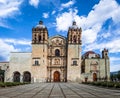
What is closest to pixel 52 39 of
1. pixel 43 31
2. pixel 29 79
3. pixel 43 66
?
pixel 43 31

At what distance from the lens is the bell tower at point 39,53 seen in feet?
175

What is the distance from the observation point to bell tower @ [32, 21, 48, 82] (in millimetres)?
53438

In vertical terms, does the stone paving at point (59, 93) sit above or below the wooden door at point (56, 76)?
below

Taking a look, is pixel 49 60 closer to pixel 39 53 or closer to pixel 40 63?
pixel 40 63

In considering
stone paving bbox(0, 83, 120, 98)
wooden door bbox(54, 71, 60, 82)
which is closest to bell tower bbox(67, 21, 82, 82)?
wooden door bbox(54, 71, 60, 82)

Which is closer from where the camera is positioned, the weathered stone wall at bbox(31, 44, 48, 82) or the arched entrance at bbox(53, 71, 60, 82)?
the weathered stone wall at bbox(31, 44, 48, 82)

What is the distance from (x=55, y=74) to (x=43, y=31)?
1030 centimetres

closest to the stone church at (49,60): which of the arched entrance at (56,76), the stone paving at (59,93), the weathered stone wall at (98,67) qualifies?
the arched entrance at (56,76)

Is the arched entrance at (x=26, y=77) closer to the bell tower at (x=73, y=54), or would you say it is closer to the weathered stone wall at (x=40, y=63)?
the weathered stone wall at (x=40, y=63)

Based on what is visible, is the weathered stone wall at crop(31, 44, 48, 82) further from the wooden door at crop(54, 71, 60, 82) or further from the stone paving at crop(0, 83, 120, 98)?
the stone paving at crop(0, 83, 120, 98)

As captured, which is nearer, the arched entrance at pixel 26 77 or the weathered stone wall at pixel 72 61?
the weathered stone wall at pixel 72 61

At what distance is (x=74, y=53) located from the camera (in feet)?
181

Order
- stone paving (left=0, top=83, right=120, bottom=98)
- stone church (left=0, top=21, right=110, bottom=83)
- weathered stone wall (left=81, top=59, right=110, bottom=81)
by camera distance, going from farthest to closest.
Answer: weathered stone wall (left=81, top=59, right=110, bottom=81) < stone church (left=0, top=21, right=110, bottom=83) < stone paving (left=0, top=83, right=120, bottom=98)

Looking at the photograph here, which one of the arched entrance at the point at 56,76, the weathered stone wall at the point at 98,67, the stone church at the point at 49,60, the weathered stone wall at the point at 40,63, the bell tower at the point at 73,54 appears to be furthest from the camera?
the weathered stone wall at the point at 98,67
